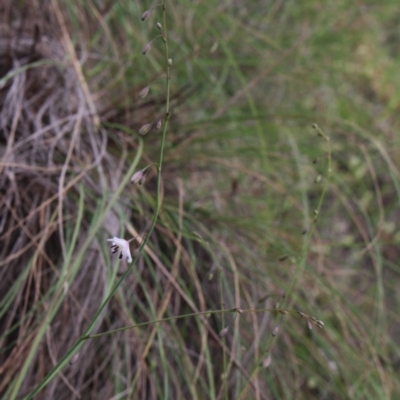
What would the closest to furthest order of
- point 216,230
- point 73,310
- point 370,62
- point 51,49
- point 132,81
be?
1. point 73,310
2. point 216,230
3. point 51,49
4. point 132,81
5. point 370,62

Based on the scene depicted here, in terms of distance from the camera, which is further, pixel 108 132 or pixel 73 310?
pixel 108 132

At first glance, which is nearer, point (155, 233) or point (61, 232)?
point (61, 232)

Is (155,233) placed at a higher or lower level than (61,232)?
lower

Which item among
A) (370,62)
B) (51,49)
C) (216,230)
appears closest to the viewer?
(216,230)

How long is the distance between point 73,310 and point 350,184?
1179 mm

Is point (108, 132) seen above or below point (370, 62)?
above

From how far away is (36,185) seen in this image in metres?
1.07

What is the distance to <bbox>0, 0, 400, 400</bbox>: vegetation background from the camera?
3.11 ft

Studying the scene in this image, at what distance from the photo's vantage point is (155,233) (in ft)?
3.56

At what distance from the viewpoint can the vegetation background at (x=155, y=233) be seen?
948 millimetres

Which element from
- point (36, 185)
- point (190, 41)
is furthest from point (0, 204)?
point (190, 41)

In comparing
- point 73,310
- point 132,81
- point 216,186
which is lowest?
point 216,186

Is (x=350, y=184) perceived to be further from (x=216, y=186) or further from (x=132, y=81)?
(x=132, y=81)

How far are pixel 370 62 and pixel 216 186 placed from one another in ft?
3.65
